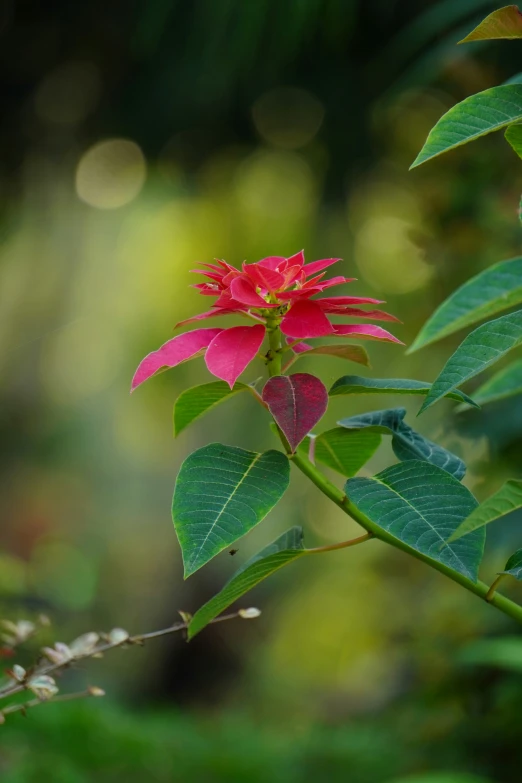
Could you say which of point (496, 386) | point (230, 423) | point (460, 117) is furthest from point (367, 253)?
point (460, 117)

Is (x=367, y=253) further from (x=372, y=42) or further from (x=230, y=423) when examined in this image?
(x=230, y=423)

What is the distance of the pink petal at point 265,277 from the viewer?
37 cm

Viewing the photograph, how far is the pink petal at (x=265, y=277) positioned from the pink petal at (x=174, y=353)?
1.2 inches

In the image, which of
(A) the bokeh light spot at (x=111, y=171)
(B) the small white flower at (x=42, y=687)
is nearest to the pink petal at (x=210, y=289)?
(B) the small white flower at (x=42, y=687)

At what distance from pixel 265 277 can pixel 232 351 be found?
0.04 metres

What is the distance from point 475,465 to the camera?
1186 mm

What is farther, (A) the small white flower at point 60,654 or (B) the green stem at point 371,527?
(A) the small white flower at point 60,654

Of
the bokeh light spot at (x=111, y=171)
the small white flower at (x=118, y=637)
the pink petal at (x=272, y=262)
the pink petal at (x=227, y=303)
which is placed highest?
the bokeh light spot at (x=111, y=171)

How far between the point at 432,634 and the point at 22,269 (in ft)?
8.50

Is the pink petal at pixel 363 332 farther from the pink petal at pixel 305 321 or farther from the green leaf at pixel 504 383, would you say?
the green leaf at pixel 504 383

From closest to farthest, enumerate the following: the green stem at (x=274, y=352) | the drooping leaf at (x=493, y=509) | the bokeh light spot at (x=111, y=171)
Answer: the drooping leaf at (x=493, y=509), the green stem at (x=274, y=352), the bokeh light spot at (x=111, y=171)

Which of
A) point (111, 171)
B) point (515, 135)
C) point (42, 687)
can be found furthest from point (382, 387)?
point (111, 171)

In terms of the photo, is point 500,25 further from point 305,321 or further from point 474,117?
point 305,321

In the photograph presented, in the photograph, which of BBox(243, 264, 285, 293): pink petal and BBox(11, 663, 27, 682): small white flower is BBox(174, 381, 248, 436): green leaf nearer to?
BBox(243, 264, 285, 293): pink petal
